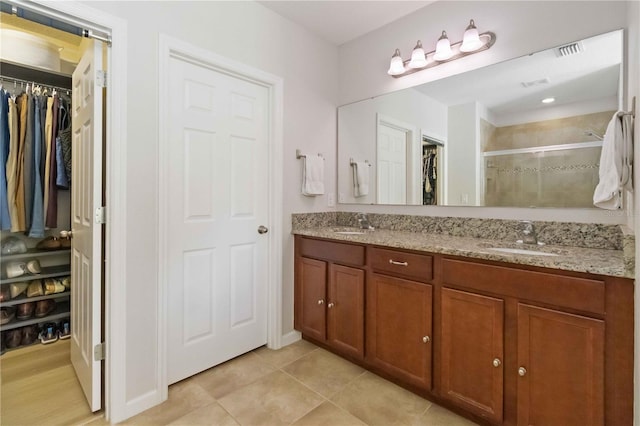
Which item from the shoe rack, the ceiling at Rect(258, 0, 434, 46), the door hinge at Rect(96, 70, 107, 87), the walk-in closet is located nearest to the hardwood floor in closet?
the walk-in closet

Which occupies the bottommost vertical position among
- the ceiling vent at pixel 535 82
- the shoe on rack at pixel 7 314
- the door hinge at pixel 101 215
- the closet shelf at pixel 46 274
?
the shoe on rack at pixel 7 314

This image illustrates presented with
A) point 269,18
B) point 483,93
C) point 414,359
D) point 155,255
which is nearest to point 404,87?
point 483,93

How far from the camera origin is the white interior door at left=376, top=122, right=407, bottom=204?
243cm

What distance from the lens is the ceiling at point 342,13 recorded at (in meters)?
2.19

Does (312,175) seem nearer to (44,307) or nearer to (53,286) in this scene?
(53,286)

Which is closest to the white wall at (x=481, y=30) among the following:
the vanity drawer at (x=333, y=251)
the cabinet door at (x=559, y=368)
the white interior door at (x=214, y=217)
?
the vanity drawer at (x=333, y=251)

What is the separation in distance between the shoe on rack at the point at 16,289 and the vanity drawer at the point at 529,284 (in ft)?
9.91

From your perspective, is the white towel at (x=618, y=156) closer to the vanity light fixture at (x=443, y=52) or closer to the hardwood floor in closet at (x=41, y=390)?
the vanity light fixture at (x=443, y=52)

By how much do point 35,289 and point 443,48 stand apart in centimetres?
349

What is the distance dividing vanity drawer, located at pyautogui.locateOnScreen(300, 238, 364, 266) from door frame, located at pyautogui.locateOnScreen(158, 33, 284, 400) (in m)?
0.21

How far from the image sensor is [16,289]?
7.60 ft

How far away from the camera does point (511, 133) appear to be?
191 cm

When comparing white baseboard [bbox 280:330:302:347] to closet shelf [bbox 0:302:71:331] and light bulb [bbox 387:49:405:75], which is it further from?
light bulb [bbox 387:49:405:75]

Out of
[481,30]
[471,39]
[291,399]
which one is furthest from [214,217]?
[481,30]
